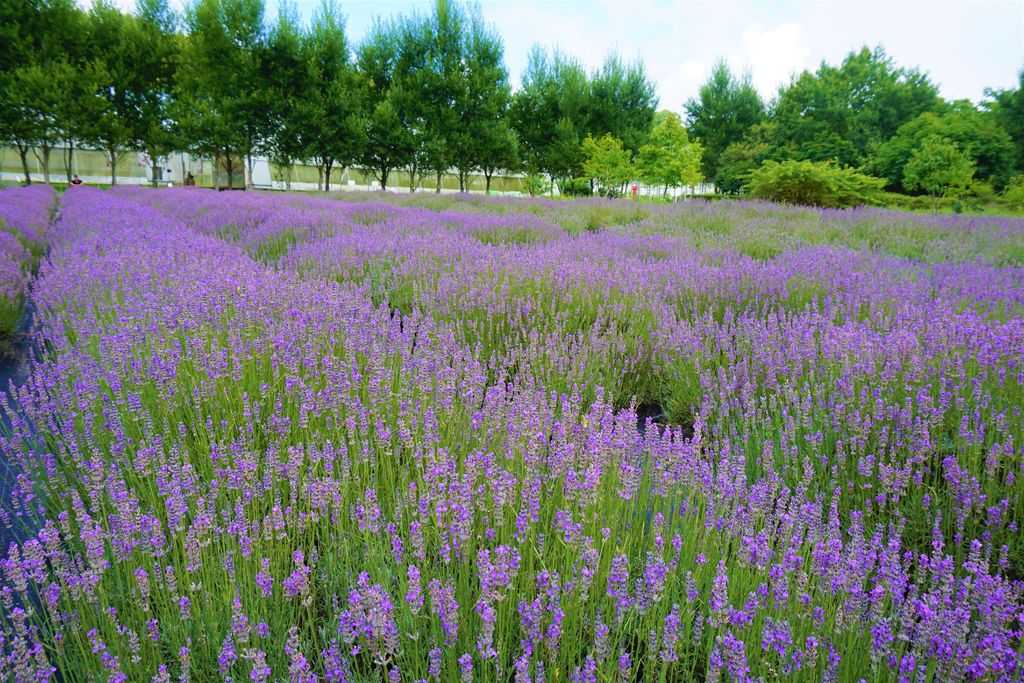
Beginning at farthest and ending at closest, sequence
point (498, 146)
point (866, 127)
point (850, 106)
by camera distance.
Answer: point (850, 106) → point (866, 127) → point (498, 146)

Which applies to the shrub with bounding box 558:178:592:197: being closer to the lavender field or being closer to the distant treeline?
the distant treeline

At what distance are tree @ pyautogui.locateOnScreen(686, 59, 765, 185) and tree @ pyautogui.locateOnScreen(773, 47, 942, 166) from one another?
7.25 ft

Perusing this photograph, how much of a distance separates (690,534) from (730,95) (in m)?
47.7

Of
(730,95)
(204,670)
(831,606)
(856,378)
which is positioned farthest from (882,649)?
(730,95)

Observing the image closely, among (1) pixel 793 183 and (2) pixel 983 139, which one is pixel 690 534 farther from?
(2) pixel 983 139

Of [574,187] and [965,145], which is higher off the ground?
[965,145]

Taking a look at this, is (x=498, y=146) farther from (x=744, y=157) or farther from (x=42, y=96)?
(x=42, y=96)

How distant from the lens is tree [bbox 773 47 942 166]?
3259 cm

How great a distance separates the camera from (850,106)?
39.2 metres

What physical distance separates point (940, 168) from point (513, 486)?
2310 cm

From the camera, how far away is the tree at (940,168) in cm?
1864

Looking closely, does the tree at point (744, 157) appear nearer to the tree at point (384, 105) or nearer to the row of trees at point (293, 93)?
the row of trees at point (293, 93)


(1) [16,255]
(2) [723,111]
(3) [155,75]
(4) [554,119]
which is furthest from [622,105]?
(1) [16,255]

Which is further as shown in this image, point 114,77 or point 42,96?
point 114,77
